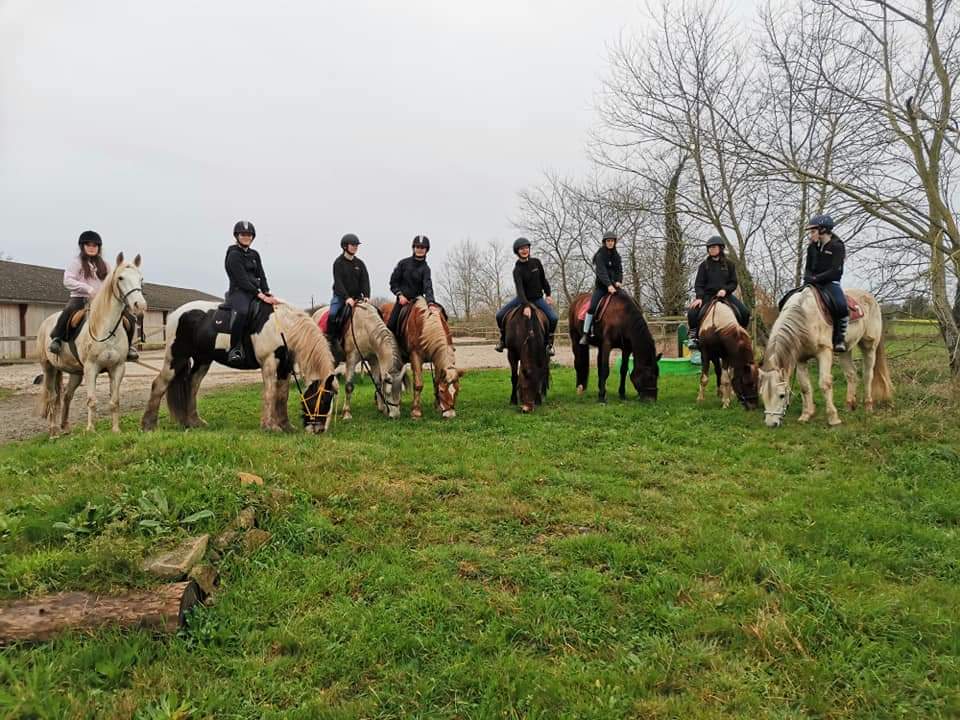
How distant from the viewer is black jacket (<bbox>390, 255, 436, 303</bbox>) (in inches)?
364

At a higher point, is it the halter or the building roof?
the building roof

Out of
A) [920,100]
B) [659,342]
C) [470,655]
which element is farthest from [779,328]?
[659,342]

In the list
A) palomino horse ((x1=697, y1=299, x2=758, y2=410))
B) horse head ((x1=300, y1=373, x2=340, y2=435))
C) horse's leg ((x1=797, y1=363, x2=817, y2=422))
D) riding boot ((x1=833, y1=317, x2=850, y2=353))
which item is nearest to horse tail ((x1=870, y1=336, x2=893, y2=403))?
riding boot ((x1=833, y1=317, x2=850, y2=353))

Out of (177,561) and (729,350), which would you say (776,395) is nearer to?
(729,350)

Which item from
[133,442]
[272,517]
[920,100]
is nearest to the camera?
[272,517]

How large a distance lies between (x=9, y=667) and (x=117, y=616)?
446 millimetres

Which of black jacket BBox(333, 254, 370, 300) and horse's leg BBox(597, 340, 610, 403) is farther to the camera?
horse's leg BBox(597, 340, 610, 403)

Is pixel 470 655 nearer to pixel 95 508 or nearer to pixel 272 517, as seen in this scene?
pixel 272 517

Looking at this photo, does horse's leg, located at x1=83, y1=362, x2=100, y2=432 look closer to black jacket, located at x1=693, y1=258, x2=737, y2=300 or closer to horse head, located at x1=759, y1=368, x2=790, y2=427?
horse head, located at x1=759, y1=368, x2=790, y2=427

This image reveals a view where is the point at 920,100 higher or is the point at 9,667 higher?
the point at 920,100

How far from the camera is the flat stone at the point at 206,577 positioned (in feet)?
10.5

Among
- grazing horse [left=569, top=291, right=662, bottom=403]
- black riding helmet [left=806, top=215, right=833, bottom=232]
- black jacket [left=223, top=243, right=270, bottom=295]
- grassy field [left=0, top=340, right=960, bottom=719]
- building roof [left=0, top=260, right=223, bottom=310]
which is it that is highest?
building roof [left=0, top=260, right=223, bottom=310]

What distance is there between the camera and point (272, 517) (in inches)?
161

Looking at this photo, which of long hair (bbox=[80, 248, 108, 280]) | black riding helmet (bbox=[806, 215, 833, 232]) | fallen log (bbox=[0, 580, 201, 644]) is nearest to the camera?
fallen log (bbox=[0, 580, 201, 644])
